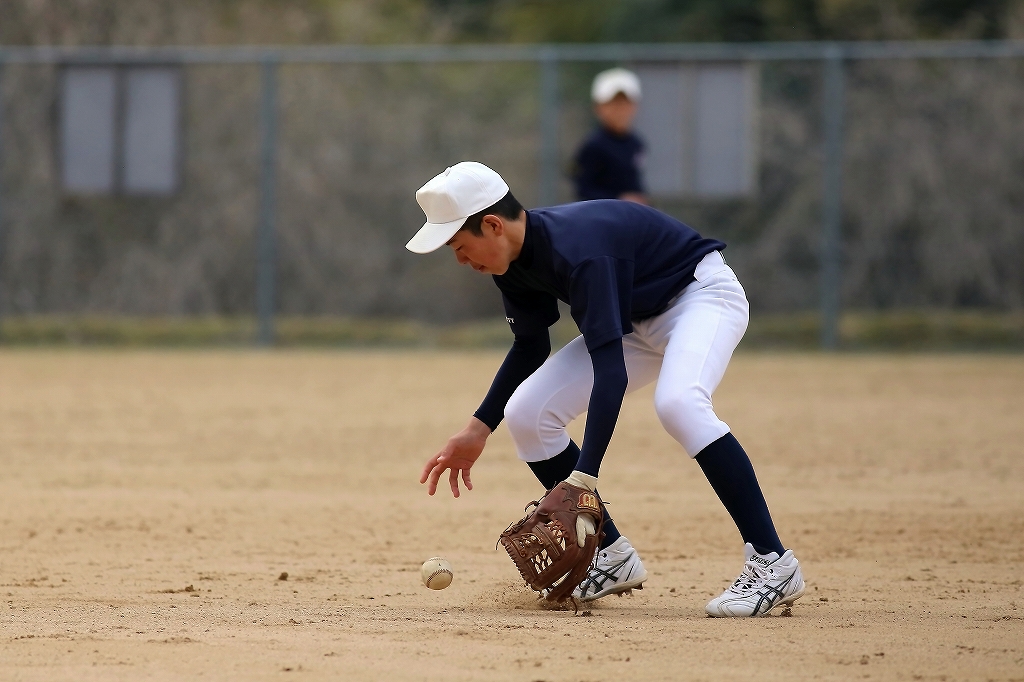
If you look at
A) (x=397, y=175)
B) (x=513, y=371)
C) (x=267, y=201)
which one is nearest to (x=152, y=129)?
(x=267, y=201)

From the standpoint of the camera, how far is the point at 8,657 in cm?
352

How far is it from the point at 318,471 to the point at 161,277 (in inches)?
287

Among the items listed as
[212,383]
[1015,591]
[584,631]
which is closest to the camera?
[584,631]

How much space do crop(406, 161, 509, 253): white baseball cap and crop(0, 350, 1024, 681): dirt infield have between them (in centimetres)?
113

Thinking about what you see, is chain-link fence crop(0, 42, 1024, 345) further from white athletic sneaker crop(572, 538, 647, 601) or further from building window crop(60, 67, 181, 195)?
white athletic sneaker crop(572, 538, 647, 601)

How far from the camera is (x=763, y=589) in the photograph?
4.10 metres

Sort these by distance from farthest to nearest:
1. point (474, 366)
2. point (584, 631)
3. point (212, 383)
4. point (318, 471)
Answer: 1. point (474, 366)
2. point (212, 383)
3. point (318, 471)
4. point (584, 631)

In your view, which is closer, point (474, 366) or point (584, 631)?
point (584, 631)

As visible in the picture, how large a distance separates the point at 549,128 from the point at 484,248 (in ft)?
31.2

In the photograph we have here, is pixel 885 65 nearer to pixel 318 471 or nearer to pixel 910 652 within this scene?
pixel 318 471

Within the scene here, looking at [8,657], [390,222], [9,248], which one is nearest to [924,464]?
[8,657]

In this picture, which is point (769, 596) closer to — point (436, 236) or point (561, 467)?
point (561, 467)

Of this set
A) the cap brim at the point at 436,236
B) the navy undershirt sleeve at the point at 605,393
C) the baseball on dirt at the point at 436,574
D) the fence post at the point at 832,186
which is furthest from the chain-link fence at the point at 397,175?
the navy undershirt sleeve at the point at 605,393

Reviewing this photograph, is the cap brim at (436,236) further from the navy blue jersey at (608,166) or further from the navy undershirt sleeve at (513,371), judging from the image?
the navy blue jersey at (608,166)
